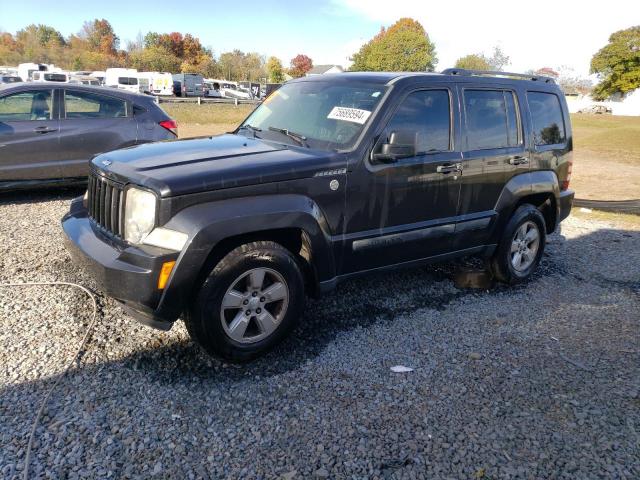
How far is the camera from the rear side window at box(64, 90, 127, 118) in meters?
Result: 7.37

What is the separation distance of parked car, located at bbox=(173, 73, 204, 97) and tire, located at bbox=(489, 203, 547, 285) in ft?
154

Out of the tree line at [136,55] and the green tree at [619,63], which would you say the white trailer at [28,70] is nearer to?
the tree line at [136,55]

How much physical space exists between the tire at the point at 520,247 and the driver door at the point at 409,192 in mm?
829

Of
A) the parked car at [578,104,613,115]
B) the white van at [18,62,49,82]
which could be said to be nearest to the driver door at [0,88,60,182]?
the white van at [18,62,49,82]

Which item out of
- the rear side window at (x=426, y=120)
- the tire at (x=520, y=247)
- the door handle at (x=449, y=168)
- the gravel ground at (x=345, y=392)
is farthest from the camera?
the tire at (x=520, y=247)

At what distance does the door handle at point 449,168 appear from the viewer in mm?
4223

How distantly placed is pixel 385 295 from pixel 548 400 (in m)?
1.85

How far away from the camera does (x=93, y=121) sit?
24.5 ft

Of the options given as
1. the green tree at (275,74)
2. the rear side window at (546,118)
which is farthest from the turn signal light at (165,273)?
the green tree at (275,74)

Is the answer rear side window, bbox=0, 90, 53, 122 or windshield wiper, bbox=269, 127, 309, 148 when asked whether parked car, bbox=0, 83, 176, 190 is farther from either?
windshield wiper, bbox=269, 127, 309, 148

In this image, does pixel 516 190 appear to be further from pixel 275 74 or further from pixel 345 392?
pixel 275 74

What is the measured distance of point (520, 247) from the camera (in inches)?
206

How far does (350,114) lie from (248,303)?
1.71 metres

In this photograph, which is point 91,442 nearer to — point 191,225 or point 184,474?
point 184,474
